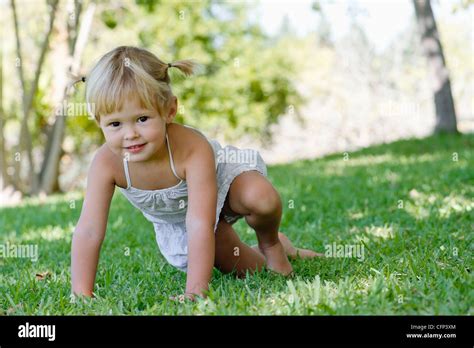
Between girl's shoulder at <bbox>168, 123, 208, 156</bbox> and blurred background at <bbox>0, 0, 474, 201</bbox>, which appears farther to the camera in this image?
blurred background at <bbox>0, 0, 474, 201</bbox>

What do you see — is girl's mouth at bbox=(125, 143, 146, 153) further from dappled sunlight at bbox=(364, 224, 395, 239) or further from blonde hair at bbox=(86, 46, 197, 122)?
dappled sunlight at bbox=(364, 224, 395, 239)

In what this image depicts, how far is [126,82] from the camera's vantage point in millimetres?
2240

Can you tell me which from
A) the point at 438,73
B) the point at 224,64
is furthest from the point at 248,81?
the point at 438,73

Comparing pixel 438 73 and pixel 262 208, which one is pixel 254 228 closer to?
pixel 262 208

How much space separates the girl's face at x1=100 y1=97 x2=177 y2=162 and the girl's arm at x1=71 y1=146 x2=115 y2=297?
0.52ft

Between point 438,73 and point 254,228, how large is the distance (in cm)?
812

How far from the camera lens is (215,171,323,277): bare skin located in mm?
2449

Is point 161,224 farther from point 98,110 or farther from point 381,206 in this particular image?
point 381,206

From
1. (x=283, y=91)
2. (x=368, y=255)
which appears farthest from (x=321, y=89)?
(x=368, y=255)

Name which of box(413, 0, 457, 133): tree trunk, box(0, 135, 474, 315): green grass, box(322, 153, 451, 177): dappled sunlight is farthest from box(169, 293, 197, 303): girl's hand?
box(413, 0, 457, 133): tree trunk

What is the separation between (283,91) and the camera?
26.6 m

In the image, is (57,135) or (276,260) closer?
(276,260)
